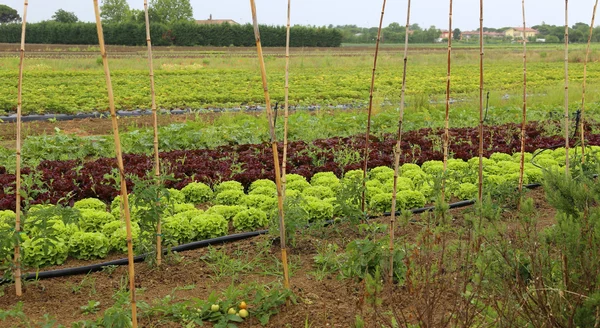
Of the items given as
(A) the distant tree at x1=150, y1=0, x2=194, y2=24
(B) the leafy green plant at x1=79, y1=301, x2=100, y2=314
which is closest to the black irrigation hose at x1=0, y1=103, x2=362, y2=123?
(B) the leafy green plant at x1=79, y1=301, x2=100, y2=314

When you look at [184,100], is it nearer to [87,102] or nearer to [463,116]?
[87,102]

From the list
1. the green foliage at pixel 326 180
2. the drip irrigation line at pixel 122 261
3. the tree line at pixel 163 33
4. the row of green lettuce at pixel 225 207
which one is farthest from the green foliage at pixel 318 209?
the tree line at pixel 163 33

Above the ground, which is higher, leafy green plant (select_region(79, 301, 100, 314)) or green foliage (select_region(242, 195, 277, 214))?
green foliage (select_region(242, 195, 277, 214))

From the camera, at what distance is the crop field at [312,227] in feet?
11.3

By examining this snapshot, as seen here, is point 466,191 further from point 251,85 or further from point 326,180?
point 251,85

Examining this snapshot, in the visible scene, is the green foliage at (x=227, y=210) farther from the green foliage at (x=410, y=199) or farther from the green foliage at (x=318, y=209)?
the green foliage at (x=410, y=199)

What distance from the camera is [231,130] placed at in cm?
1054

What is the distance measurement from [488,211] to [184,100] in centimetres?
1425

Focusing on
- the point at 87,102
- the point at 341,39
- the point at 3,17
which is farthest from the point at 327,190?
the point at 3,17

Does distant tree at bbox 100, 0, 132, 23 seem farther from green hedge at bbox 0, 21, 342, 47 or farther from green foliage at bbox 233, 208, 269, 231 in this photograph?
green foliage at bbox 233, 208, 269, 231

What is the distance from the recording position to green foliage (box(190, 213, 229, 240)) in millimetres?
5805

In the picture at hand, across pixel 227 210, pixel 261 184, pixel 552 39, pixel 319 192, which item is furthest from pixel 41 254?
pixel 552 39

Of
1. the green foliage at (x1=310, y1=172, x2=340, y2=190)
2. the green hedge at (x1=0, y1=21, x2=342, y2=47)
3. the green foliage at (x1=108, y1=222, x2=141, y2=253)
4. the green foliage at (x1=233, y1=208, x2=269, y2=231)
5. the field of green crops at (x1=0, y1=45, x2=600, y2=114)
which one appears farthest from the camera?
the green hedge at (x1=0, y1=21, x2=342, y2=47)

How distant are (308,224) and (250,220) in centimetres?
66
